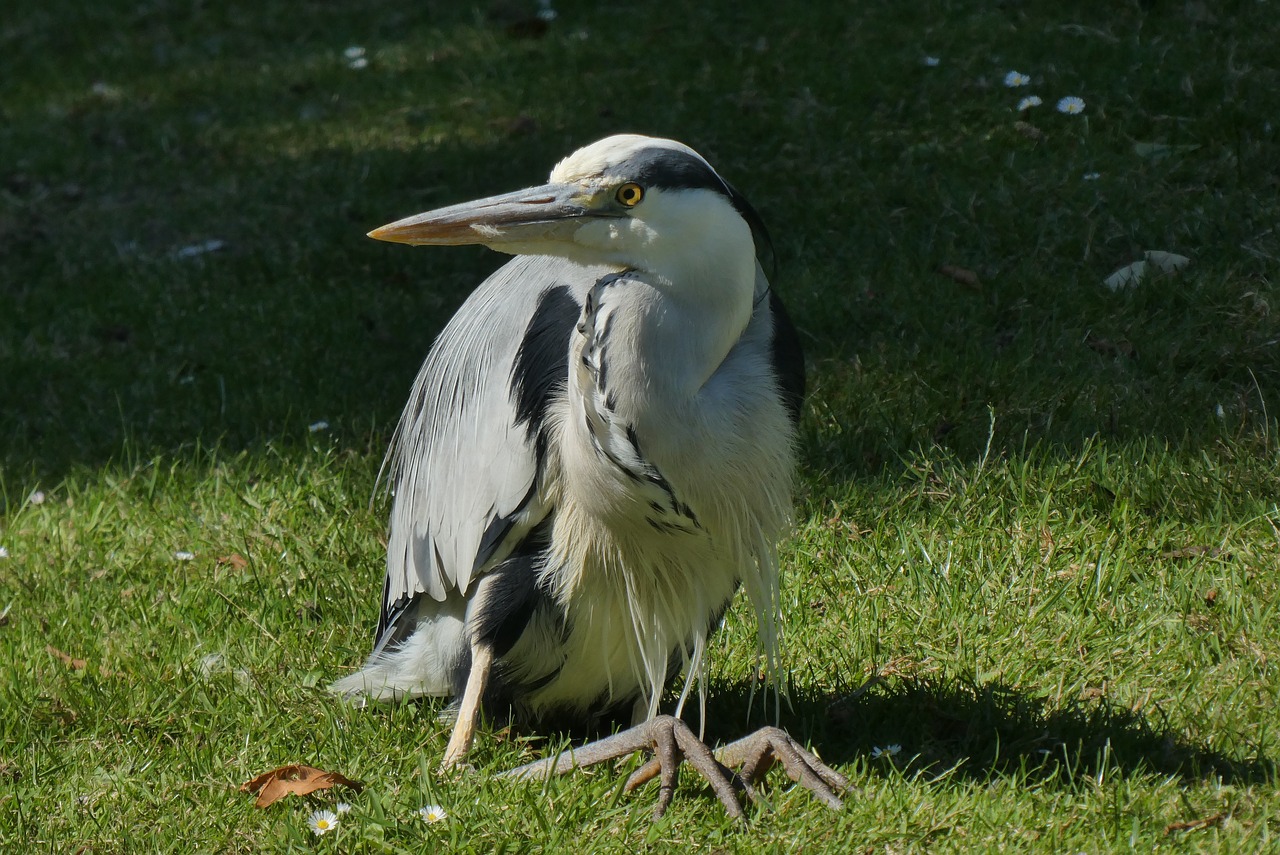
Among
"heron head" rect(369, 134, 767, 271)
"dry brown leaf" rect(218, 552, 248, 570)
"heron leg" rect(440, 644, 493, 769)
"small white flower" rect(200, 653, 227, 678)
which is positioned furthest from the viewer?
"dry brown leaf" rect(218, 552, 248, 570)

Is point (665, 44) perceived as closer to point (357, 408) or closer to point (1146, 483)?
point (357, 408)

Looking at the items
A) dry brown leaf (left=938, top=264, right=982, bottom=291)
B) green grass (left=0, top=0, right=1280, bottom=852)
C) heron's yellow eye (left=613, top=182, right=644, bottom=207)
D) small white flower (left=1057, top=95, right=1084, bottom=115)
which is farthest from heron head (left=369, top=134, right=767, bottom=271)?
small white flower (left=1057, top=95, right=1084, bottom=115)

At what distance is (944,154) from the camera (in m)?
5.79

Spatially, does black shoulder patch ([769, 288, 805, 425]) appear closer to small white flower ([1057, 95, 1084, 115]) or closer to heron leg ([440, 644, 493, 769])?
heron leg ([440, 644, 493, 769])

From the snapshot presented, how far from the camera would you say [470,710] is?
318cm

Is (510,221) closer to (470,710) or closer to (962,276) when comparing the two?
(470,710)

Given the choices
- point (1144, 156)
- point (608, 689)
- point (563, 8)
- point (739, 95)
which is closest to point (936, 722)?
point (608, 689)

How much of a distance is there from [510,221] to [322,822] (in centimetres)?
130

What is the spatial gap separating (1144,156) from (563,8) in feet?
12.3

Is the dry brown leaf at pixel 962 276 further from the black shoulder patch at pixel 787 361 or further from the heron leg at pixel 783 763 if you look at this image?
the heron leg at pixel 783 763

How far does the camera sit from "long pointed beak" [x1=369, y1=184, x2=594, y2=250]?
9.19ft

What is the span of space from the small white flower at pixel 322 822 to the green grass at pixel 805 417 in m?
0.02

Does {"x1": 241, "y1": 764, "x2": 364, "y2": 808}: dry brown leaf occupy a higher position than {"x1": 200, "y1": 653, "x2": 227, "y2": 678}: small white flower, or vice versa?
{"x1": 241, "y1": 764, "x2": 364, "y2": 808}: dry brown leaf

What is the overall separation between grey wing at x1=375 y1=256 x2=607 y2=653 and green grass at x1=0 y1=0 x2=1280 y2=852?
0.39 m
